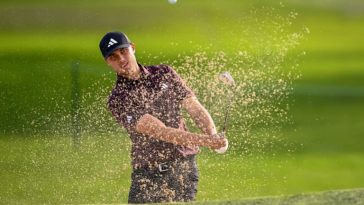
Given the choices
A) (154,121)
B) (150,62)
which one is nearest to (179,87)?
(154,121)

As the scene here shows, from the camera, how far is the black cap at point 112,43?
3.32 metres

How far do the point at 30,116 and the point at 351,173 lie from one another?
125cm

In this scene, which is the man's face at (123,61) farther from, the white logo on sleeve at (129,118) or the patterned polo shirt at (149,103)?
the white logo on sleeve at (129,118)

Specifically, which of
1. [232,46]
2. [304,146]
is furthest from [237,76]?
[304,146]

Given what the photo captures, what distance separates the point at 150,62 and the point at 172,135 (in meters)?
0.60

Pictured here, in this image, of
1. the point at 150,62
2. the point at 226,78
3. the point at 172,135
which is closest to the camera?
the point at 172,135

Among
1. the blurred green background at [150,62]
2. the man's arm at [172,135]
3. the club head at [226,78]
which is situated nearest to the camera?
the man's arm at [172,135]

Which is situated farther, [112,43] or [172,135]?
[112,43]

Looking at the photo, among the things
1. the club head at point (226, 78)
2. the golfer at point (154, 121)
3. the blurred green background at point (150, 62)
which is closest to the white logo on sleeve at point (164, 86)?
the golfer at point (154, 121)

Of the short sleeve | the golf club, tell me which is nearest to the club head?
the golf club

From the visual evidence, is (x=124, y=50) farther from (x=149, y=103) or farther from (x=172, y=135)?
(x=172, y=135)

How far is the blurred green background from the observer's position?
3.84 m

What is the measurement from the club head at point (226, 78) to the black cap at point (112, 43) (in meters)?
0.35

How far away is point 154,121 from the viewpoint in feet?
10.5
